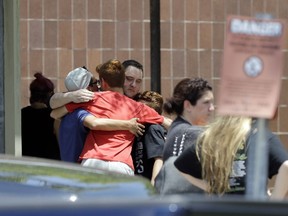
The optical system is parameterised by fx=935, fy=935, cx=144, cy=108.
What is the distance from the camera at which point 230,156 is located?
506 centimetres

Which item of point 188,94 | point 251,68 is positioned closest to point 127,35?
point 188,94

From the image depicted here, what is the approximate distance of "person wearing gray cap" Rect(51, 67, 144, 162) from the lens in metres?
6.64

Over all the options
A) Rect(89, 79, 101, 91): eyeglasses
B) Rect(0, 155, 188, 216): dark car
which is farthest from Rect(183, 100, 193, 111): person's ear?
Rect(0, 155, 188, 216): dark car

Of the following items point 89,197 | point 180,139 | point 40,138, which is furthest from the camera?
point 40,138

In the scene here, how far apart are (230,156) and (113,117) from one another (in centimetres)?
185

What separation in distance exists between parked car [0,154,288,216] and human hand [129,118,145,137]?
3336mm

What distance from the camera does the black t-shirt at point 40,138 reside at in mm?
7883

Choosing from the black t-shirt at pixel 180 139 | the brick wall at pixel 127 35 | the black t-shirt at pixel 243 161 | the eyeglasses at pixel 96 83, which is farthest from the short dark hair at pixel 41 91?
the black t-shirt at pixel 243 161

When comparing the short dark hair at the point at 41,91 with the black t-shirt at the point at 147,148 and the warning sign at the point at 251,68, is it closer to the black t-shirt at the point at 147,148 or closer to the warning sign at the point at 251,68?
the black t-shirt at the point at 147,148

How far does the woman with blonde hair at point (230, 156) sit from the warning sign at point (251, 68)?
162cm

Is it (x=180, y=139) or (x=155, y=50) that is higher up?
(x=155, y=50)

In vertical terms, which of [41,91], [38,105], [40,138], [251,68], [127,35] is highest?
[127,35]

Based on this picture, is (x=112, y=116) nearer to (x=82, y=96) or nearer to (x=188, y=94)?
(x=82, y=96)

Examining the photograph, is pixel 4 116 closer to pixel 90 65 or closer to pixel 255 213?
pixel 90 65
